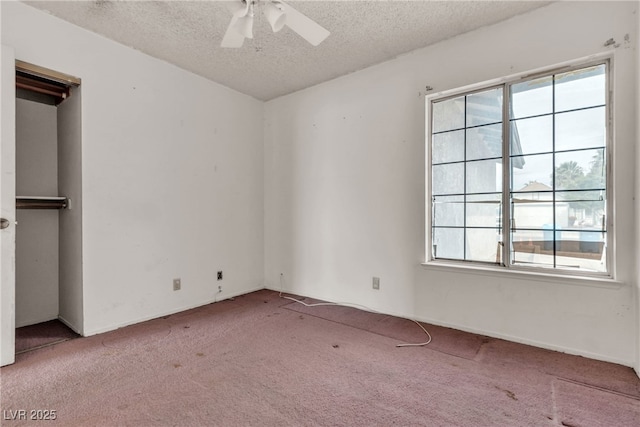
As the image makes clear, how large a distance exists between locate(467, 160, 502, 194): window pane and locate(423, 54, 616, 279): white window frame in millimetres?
71

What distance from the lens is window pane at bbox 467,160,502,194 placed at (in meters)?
2.73

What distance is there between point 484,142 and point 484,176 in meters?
0.31

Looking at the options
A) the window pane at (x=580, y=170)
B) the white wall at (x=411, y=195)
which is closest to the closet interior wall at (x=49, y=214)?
the white wall at (x=411, y=195)

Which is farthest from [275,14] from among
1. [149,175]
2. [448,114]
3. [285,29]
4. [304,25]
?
[149,175]

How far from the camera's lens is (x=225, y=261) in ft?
12.5

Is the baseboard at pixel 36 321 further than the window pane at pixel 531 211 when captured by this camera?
Yes

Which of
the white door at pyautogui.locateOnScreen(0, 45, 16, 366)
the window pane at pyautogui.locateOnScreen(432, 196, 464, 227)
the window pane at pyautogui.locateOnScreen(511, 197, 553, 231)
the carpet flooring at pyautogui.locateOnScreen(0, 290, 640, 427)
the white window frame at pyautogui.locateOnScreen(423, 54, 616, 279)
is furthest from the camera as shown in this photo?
the window pane at pyautogui.locateOnScreen(432, 196, 464, 227)

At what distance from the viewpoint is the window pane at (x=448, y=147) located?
2939 mm

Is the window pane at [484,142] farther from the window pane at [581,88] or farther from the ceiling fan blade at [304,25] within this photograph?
the ceiling fan blade at [304,25]

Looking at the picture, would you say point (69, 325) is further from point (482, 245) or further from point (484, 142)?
point (484, 142)

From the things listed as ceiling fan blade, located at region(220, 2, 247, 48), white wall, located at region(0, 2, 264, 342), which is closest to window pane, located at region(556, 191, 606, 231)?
ceiling fan blade, located at region(220, 2, 247, 48)

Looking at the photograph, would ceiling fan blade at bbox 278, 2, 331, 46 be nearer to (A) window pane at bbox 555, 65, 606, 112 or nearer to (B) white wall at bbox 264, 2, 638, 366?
(B) white wall at bbox 264, 2, 638, 366

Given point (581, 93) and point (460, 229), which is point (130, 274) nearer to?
point (460, 229)

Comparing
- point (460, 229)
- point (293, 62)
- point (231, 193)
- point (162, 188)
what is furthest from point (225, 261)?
point (460, 229)
